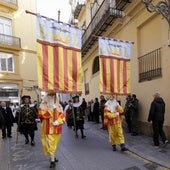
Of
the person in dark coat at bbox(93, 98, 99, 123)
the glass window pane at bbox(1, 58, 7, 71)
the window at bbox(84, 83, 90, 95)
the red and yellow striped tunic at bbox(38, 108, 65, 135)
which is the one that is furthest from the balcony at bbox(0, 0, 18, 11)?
the red and yellow striped tunic at bbox(38, 108, 65, 135)

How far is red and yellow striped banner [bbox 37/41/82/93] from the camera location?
774 cm

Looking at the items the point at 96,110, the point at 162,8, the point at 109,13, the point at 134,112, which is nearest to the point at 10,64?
the point at 96,110

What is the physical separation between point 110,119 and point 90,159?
1592 mm

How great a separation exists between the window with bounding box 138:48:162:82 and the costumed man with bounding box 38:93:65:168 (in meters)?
4.42

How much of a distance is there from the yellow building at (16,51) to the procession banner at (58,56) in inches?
805

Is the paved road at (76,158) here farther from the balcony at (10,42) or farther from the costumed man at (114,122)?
the balcony at (10,42)

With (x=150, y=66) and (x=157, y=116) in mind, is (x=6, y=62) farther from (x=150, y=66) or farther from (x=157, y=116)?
(x=157, y=116)

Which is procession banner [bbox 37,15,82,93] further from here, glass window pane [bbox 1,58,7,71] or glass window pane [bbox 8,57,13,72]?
glass window pane [bbox 8,57,13,72]

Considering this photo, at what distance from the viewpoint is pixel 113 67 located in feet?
31.7

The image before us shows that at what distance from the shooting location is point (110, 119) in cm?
909

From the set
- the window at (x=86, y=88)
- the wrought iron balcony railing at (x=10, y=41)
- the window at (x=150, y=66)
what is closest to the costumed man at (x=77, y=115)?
the window at (x=150, y=66)

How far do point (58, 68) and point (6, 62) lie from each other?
21981mm

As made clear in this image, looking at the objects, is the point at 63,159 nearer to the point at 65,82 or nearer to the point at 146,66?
the point at 65,82

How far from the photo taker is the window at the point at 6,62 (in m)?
28.7
